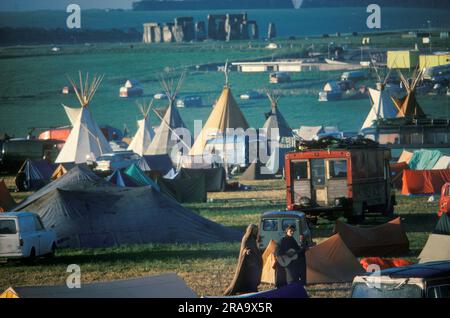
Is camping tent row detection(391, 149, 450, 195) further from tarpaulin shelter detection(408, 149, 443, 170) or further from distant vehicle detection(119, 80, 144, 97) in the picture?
distant vehicle detection(119, 80, 144, 97)

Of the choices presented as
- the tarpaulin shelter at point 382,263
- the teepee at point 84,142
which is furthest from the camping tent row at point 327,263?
the teepee at point 84,142

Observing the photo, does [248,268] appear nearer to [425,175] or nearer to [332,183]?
[332,183]

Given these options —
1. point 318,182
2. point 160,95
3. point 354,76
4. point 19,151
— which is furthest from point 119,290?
point 160,95

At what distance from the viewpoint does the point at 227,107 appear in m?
45.1

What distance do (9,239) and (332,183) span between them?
26.9ft

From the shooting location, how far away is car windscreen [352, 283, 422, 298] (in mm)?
10430

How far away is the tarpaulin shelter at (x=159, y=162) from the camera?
3894cm

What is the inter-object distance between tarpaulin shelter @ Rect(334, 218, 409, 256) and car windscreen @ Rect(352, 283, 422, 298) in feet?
25.3

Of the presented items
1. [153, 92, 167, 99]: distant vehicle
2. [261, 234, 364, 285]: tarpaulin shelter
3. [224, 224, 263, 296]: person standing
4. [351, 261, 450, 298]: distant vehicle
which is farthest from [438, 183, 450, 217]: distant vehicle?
[153, 92, 167, 99]: distant vehicle

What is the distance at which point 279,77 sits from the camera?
306 feet

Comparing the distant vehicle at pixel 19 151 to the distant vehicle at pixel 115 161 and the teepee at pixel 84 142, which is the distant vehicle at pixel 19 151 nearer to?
the teepee at pixel 84 142

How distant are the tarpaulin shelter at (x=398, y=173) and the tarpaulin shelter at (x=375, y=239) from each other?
12664 millimetres

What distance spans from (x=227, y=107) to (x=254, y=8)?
120 ft
